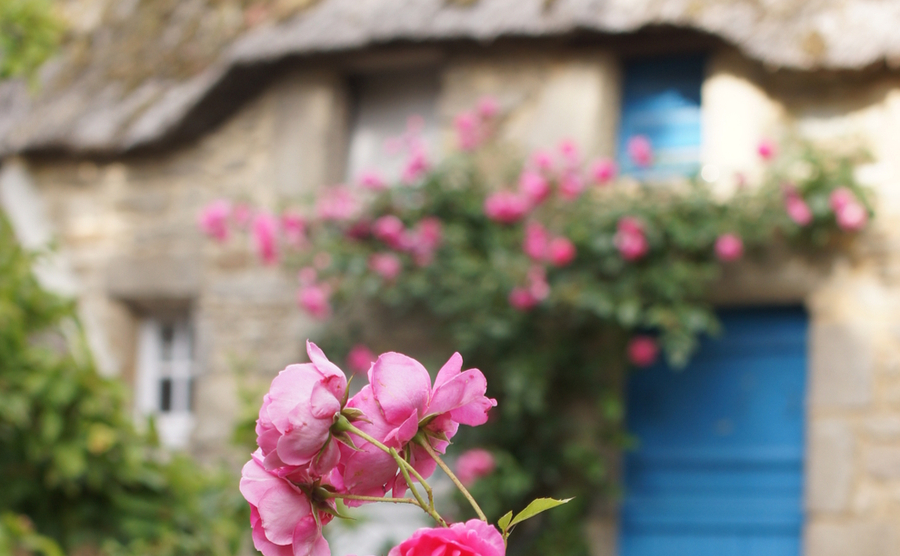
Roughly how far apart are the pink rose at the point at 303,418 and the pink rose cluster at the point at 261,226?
4.12 meters

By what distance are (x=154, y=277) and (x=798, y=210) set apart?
3.26 metres

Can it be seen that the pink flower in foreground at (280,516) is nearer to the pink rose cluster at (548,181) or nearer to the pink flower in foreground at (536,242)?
the pink flower in foreground at (536,242)

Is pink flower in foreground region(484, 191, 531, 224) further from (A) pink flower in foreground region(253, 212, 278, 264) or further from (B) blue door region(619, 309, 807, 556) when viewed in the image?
(A) pink flower in foreground region(253, 212, 278, 264)

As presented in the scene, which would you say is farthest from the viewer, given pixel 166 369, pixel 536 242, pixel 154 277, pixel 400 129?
pixel 166 369

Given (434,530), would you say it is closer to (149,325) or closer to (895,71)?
(895,71)

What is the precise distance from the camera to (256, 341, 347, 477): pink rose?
2.29ft

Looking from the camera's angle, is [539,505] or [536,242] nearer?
[539,505]

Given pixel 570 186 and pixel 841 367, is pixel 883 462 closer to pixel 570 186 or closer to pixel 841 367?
pixel 841 367

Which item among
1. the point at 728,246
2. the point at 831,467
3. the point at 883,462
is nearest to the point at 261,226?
the point at 728,246

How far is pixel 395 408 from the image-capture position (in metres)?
0.74

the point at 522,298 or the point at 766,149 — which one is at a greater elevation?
the point at 766,149

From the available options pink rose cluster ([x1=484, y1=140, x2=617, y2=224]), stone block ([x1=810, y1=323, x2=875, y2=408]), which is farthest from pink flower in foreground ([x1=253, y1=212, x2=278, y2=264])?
stone block ([x1=810, y1=323, x2=875, y2=408])

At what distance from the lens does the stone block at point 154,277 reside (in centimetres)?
538

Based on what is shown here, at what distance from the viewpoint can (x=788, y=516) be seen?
421cm
